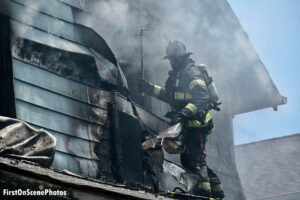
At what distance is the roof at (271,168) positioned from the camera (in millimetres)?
18547

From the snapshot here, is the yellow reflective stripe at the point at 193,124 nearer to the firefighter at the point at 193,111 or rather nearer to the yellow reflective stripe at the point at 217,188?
the firefighter at the point at 193,111

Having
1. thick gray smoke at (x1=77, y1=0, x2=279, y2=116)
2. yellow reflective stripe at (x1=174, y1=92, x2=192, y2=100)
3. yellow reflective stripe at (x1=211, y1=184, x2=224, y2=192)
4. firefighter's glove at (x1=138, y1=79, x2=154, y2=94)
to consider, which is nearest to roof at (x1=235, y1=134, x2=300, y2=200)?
thick gray smoke at (x1=77, y1=0, x2=279, y2=116)

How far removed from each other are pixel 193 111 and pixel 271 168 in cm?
1463

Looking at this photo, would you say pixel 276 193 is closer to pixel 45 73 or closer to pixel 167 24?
pixel 167 24

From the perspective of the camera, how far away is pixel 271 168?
1980cm

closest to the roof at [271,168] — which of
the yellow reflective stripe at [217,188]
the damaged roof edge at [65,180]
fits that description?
the yellow reflective stripe at [217,188]

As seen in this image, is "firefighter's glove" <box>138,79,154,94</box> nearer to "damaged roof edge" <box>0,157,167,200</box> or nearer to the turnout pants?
the turnout pants

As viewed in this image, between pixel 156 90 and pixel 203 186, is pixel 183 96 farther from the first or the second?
pixel 203 186

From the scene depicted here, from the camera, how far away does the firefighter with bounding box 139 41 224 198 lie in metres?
6.01

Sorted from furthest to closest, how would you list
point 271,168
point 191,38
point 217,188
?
point 271,168
point 191,38
point 217,188

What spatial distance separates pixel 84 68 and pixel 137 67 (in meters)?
1.76

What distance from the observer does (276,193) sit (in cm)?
1830

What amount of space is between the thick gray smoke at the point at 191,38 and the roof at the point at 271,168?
7785 millimetres

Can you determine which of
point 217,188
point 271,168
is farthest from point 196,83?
point 271,168
